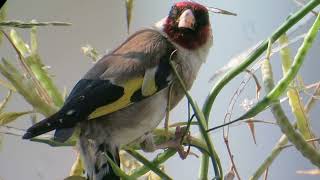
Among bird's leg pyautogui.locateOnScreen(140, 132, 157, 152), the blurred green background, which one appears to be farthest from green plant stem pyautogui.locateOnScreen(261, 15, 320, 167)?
the blurred green background

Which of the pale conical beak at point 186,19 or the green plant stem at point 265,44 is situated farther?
the pale conical beak at point 186,19

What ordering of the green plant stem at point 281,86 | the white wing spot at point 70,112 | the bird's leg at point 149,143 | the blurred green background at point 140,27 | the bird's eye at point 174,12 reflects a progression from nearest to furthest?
1. the green plant stem at point 281,86
2. the white wing spot at point 70,112
3. the bird's leg at point 149,143
4. the bird's eye at point 174,12
5. the blurred green background at point 140,27

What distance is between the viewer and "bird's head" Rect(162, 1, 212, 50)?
0.74m

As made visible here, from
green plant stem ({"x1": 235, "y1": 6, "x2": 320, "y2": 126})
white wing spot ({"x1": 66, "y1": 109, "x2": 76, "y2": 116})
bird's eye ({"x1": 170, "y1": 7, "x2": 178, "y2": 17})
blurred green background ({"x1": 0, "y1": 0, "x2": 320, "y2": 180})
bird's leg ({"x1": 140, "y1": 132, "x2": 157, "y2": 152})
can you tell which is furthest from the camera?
blurred green background ({"x1": 0, "y1": 0, "x2": 320, "y2": 180})

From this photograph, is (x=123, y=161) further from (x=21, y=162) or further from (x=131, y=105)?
(x=21, y=162)

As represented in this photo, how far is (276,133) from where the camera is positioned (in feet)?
3.48

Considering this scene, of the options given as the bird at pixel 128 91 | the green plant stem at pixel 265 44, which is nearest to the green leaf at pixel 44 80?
the bird at pixel 128 91

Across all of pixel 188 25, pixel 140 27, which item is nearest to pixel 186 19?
pixel 188 25

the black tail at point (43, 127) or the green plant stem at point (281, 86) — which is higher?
the green plant stem at point (281, 86)

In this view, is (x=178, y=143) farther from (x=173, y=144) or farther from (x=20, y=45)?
(x=20, y=45)

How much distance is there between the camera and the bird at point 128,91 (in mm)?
594

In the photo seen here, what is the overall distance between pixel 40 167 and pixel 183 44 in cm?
70

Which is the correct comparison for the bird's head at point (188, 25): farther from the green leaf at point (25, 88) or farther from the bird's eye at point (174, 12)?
the green leaf at point (25, 88)

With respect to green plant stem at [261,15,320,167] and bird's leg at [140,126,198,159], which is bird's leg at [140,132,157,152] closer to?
bird's leg at [140,126,198,159]
